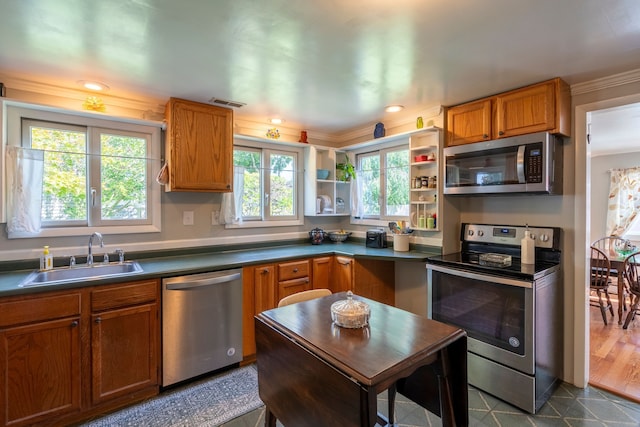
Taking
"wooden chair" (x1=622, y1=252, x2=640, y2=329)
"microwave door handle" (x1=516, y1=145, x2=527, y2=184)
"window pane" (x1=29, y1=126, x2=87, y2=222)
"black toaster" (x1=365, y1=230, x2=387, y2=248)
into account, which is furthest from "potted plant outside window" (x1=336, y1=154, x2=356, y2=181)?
"wooden chair" (x1=622, y1=252, x2=640, y2=329)

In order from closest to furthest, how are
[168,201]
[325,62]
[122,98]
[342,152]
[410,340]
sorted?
[410,340] < [325,62] < [122,98] < [168,201] < [342,152]

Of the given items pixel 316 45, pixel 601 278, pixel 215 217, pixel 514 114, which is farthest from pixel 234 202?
pixel 601 278

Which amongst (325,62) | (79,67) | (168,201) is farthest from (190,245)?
(325,62)

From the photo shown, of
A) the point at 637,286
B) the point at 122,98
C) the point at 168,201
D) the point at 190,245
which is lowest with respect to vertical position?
the point at 637,286

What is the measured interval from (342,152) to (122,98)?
2314mm

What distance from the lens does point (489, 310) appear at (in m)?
2.27

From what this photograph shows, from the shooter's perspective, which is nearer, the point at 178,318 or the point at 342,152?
the point at 178,318

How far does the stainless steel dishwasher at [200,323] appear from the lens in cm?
227

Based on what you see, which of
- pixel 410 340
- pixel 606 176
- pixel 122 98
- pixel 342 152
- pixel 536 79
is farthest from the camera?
pixel 606 176

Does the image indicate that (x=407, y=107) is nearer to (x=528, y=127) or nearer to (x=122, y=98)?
(x=528, y=127)

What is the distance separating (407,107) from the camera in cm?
291

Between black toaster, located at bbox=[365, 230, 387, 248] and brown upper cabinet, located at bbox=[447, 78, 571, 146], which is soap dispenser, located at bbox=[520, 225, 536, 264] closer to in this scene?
brown upper cabinet, located at bbox=[447, 78, 571, 146]

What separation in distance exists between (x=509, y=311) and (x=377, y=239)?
55.5 inches

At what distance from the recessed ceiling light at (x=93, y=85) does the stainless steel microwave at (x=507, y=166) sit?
285 centimetres
